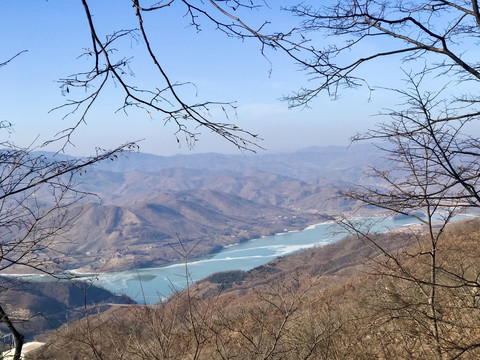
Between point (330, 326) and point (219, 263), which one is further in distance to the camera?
point (219, 263)

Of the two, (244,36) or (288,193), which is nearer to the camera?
(244,36)

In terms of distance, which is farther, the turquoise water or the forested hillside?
the turquoise water

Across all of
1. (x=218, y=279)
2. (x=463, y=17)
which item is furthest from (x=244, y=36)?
(x=218, y=279)

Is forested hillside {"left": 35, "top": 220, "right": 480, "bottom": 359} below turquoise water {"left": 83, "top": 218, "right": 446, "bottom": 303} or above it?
above

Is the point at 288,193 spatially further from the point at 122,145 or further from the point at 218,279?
the point at 122,145

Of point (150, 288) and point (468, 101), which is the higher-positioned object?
point (468, 101)

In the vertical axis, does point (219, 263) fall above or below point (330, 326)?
below

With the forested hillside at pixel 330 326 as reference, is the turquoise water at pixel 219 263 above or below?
below

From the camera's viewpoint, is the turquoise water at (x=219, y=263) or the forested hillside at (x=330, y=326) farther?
the turquoise water at (x=219, y=263)
